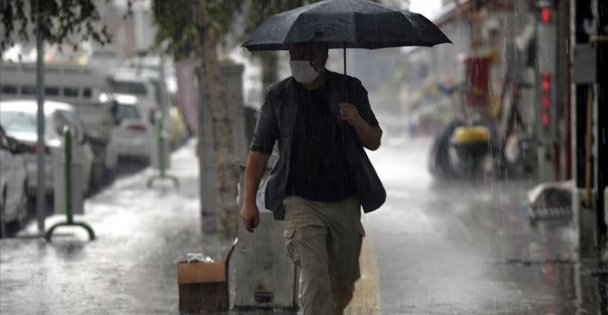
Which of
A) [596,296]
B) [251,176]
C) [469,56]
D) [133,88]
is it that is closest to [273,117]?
[251,176]

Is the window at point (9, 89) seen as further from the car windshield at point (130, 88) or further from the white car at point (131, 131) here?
the car windshield at point (130, 88)

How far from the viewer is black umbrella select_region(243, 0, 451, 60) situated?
26.7ft

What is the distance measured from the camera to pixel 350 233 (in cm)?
815

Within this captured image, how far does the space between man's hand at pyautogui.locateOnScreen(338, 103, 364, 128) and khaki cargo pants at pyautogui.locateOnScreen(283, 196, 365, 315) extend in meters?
0.45

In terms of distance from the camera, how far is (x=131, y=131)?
3234cm

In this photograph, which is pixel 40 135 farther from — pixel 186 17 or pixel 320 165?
pixel 320 165

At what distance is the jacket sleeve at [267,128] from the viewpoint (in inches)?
323

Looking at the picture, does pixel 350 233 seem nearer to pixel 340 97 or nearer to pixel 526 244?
pixel 340 97

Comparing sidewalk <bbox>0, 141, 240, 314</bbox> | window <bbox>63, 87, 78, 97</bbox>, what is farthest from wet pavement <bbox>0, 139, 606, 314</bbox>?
window <bbox>63, 87, 78, 97</bbox>

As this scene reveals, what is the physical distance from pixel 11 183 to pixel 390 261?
531 cm

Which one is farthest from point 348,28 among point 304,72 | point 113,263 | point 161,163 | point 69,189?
point 161,163

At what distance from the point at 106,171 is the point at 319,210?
69.6 feet

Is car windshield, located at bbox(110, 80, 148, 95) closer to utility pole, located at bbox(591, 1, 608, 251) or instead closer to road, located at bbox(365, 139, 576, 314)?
road, located at bbox(365, 139, 576, 314)

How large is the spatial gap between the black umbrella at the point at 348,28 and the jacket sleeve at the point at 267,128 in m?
0.32
